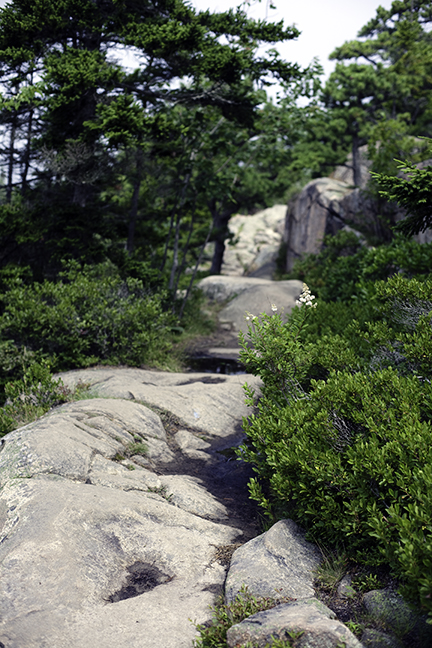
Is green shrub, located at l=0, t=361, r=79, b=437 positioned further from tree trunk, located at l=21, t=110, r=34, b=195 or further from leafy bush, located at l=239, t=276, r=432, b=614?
tree trunk, located at l=21, t=110, r=34, b=195

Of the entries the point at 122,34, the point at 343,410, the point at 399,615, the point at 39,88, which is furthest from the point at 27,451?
the point at 122,34

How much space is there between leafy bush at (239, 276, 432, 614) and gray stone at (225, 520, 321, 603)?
0.18 metres

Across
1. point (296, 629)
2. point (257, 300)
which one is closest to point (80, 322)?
point (296, 629)

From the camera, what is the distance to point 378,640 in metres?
3.06

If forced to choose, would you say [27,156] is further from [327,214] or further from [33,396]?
[327,214]

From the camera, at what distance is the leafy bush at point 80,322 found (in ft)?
30.0

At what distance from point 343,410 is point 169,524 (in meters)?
2.01

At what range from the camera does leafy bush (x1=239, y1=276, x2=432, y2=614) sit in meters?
3.27

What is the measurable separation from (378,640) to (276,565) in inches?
38.3

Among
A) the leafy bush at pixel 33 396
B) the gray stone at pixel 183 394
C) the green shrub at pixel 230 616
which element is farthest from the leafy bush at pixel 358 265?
the green shrub at pixel 230 616

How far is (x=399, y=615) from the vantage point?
3.20 metres

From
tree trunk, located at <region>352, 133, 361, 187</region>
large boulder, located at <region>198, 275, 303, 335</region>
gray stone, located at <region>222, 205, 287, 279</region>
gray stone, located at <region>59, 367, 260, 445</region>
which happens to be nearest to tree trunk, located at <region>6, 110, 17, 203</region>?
gray stone, located at <region>59, 367, 260, 445</region>

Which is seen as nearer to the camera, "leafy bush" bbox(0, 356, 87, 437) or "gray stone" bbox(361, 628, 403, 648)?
"gray stone" bbox(361, 628, 403, 648)

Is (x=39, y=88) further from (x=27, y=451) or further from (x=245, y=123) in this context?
(x=27, y=451)
